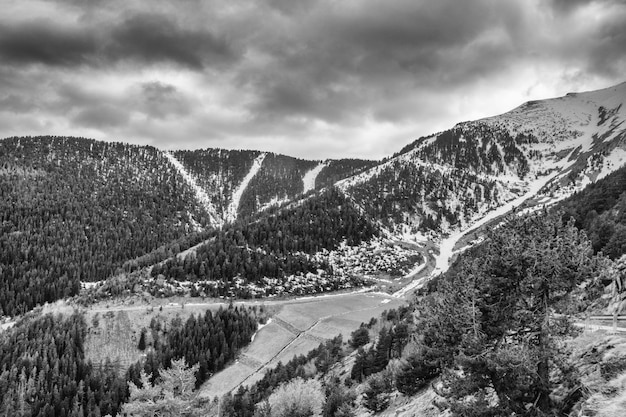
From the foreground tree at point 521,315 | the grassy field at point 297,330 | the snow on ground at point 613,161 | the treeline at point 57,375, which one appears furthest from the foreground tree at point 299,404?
the snow on ground at point 613,161

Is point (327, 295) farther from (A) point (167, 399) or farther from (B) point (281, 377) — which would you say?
(A) point (167, 399)

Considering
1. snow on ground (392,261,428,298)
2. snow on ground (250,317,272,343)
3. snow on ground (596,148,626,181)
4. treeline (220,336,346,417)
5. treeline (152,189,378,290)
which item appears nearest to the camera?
treeline (220,336,346,417)

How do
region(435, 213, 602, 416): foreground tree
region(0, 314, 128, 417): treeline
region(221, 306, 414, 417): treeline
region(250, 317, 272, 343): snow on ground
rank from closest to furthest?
region(435, 213, 602, 416): foreground tree
region(221, 306, 414, 417): treeline
region(0, 314, 128, 417): treeline
region(250, 317, 272, 343): snow on ground

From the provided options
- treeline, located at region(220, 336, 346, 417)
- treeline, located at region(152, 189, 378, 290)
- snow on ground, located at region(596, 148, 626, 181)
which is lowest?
treeline, located at region(220, 336, 346, 417)

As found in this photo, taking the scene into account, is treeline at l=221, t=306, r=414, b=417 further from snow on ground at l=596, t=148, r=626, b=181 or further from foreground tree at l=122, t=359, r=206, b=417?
snow on ground at l=596, t=148, r=626, b=181

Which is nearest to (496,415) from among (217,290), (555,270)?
(555,270)

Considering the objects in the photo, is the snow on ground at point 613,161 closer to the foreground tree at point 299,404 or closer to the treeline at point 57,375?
the foreground tree at point 299,404

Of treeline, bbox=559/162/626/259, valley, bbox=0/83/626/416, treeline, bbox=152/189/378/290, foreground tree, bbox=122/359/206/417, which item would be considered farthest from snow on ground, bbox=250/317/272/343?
treeline, bbox=559/162/626/259
